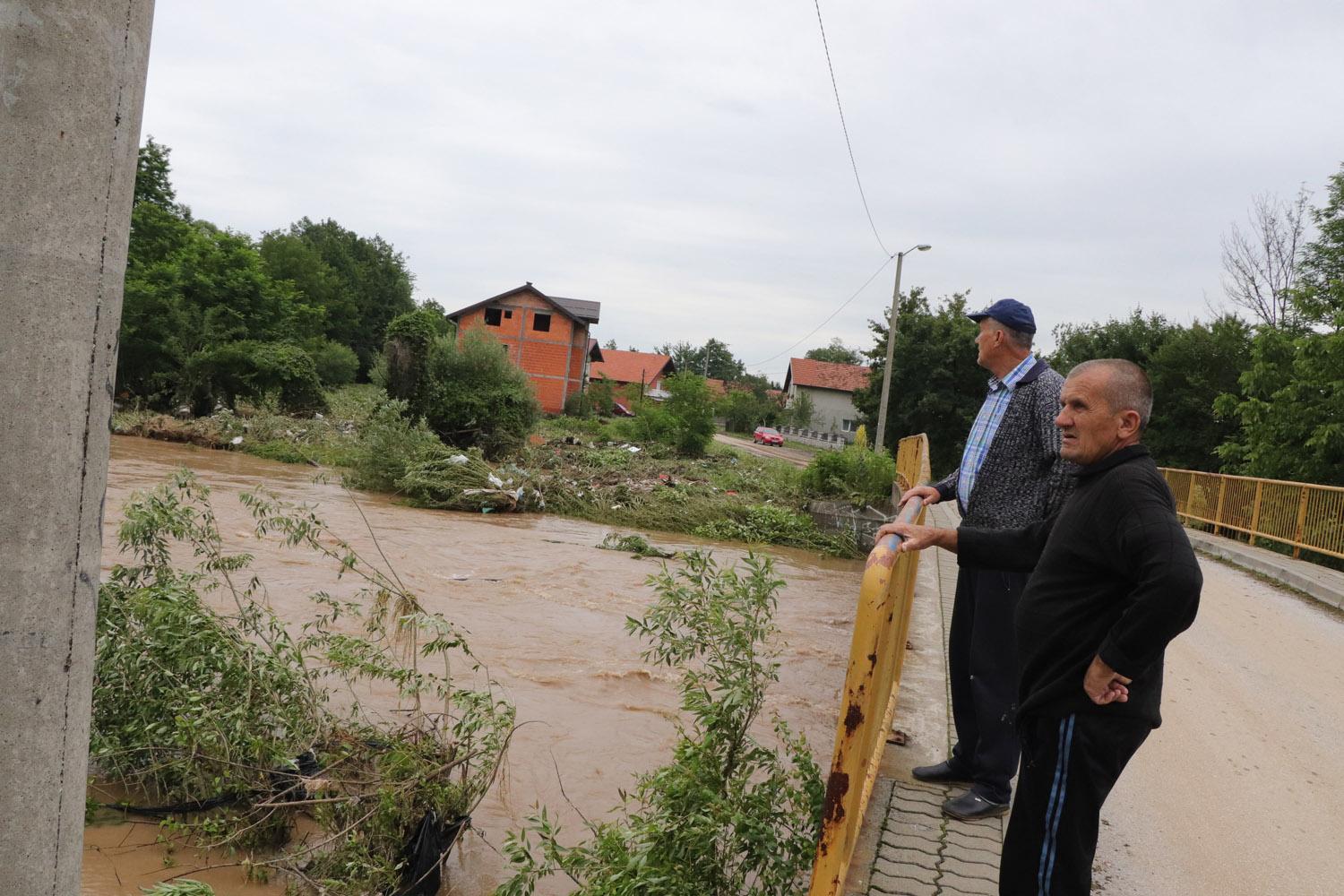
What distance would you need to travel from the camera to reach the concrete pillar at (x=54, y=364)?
1.57 metres

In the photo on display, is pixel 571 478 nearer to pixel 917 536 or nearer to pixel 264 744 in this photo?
pixel 264 744

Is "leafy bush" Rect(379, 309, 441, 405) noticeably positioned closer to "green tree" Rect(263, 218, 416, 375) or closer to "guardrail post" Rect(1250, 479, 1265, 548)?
"guardrail post" Rect(1250, 479, 1265, 548)

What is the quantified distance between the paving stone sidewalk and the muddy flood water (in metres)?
0.84

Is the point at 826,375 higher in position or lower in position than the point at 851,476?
higher

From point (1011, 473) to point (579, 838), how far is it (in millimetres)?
2559

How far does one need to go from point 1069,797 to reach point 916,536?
86 centimetres

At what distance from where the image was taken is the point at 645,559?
43.2 feet

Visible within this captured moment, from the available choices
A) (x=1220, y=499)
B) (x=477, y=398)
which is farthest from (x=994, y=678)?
(x=477, y=398)

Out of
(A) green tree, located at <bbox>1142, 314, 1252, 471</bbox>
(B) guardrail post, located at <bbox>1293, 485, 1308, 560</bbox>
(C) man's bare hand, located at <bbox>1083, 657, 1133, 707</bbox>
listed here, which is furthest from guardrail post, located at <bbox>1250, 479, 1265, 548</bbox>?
(C) man's bare hand, located at <bbox>1083, 657, 1133, 707</bbox>

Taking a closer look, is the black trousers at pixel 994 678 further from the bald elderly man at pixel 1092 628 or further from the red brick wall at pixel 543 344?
the red brick wall at pixel 543 344

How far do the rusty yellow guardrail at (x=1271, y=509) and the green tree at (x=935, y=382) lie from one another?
1863 centimetres

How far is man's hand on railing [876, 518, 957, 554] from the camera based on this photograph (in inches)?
117

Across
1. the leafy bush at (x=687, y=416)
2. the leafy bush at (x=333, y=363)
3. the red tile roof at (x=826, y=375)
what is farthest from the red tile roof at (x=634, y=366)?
the leafy bush at (x=687, y=416)

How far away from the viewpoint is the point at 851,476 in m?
17.5
